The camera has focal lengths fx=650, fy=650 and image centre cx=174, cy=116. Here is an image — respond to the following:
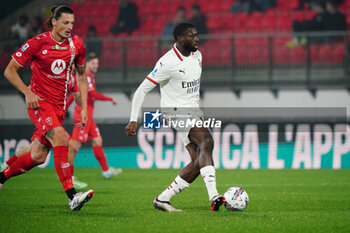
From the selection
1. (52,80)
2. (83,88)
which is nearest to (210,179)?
(83,88)

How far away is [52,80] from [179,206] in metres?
2.21

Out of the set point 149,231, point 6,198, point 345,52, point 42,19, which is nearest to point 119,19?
point 42,19

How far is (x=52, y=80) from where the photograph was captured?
7.69m

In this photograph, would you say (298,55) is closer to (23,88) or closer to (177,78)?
(177,78)

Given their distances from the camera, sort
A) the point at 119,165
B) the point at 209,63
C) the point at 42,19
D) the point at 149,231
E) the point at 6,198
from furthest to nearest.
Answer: the point at 42,19
the point at 209,63
the point at 119,165
the point at 6,198
the point at 149,231

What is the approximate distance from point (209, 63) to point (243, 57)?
2.86 feet

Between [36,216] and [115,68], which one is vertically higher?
[115,68]

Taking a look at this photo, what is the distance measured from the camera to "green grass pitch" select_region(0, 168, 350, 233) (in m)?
6.34

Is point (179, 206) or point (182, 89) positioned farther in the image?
point (179, 206)

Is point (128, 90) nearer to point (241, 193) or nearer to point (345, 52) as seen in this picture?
point (345, 52)

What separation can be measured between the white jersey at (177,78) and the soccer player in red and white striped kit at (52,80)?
39.6 inches

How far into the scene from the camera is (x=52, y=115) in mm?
7543

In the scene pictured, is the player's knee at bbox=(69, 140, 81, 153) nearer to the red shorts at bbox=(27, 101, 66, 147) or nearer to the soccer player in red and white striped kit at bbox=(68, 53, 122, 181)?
the soccer player in red and white striped kit at bbox=(68, 53, 122, 181)

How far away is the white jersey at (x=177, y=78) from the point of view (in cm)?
756
